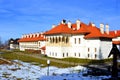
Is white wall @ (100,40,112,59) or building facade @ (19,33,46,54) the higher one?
building facade @ (19,33,46,54)

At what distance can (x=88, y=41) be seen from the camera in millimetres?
54375

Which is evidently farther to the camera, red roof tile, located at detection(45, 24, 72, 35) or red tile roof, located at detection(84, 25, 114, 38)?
red roof tile, located at detection(45, 24, 72, 35)

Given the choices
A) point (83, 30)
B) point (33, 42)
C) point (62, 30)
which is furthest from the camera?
point (33, 42)

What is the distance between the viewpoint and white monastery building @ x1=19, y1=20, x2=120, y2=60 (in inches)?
2088

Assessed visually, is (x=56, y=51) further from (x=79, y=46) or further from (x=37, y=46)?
(x=37, y=46)

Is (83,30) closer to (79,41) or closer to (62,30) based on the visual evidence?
(79,41)

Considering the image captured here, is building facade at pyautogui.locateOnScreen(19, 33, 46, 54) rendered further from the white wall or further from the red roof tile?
the white wall

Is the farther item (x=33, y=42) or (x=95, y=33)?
(x=33, y=42)

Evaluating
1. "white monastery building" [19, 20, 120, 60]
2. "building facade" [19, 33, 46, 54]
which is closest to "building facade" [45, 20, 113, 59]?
"white monastery building" [19, 20, 120, 60]

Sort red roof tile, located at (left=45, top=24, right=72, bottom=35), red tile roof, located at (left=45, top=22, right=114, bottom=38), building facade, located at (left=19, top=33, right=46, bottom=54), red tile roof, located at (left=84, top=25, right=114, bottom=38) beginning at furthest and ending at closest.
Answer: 1. building facade, located at (left=19, top=33, right=46, bottom=54)
2. red roof tile, located at (left=45, top=24, right=72, bottom=35)
3. red tile roof, located at (left=45, top=22, right=114, bottom=38)
4. red tile roof, located at (left=84, top=25, right=114, bottom=38)

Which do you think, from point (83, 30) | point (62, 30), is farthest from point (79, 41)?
point (62, 30)

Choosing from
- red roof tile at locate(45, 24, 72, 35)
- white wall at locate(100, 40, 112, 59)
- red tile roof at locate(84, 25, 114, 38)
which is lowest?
white wall at locate(100, 40, 112, 59)

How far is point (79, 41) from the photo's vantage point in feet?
185

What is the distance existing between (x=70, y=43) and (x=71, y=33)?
7.76 feet
